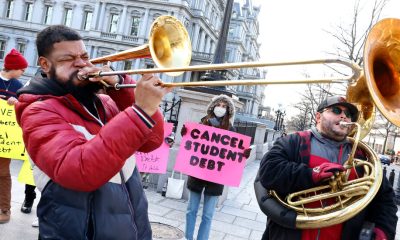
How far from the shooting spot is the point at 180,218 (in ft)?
18.1

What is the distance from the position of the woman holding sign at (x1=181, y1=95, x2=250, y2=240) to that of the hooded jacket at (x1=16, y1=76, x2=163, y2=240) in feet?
8.27

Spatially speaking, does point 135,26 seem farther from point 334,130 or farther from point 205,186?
point 334,130

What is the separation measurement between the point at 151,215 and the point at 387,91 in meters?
4.24

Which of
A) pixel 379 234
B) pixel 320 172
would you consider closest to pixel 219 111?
pixel 320 172

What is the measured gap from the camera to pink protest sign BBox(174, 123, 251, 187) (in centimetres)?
486

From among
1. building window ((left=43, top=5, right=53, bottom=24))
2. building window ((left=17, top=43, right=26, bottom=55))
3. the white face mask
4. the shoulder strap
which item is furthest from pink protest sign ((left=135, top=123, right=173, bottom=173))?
building window ((left=43, top=5, right=53, bottom=24))

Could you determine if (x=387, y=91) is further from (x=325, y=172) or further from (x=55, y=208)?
(x=55, y=208)

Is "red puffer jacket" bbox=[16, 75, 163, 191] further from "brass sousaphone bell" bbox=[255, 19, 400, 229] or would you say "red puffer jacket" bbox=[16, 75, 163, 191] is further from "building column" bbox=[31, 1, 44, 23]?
"building column" bbox=[31, 1, 44, 23]

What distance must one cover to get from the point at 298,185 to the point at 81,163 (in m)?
1.75

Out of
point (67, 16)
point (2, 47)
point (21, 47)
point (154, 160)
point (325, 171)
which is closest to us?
point (325, 171)

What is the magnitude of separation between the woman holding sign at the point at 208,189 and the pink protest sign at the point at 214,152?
0.11m

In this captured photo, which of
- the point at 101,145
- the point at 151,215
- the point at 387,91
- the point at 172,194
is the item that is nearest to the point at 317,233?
the point at 387,91

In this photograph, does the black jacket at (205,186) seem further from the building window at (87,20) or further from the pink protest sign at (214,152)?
the building window at (87,20)

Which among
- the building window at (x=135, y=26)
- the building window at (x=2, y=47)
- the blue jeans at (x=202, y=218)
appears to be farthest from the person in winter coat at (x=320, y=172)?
the building window at (x=2, y=47)
